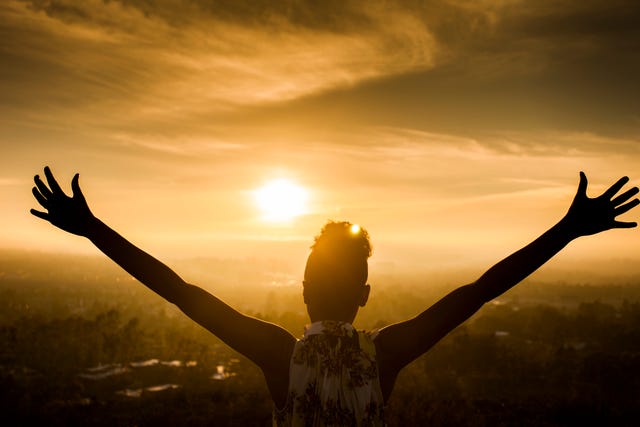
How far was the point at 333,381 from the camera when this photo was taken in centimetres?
226

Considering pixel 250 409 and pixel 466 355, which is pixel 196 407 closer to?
pixel 250 409

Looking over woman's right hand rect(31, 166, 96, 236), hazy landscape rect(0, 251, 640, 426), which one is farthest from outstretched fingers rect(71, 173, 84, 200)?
hazy landscape rect(0, 251, 640, 426)

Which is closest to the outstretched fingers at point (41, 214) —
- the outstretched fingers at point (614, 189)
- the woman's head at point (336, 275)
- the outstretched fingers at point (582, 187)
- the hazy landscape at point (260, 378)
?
the woman's head at point (336, 275)

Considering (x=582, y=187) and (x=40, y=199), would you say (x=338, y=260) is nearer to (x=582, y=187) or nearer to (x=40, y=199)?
(x=582, y=187)

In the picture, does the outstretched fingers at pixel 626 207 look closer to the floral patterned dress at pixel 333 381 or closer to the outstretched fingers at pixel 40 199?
the floral patterned dress at pixel 333 381

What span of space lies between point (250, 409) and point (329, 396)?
19264mm

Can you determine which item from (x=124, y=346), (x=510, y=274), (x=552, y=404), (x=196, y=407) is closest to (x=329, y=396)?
(x=510, y=274)

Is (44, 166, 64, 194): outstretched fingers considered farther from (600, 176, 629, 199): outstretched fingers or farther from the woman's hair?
(600, 176, 629, 199): outstretched fingers

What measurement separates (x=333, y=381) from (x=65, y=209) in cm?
162

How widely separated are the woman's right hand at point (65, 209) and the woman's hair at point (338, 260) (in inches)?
45.9

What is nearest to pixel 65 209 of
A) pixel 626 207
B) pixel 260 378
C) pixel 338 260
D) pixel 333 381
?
pixel 338 260

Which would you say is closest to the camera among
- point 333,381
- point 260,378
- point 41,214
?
point 333,381

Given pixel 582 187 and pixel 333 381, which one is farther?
pixel 582 187

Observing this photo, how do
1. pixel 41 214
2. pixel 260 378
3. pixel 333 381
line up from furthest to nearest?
pixel 260 378, pixel 41 214, pixel 333 381
